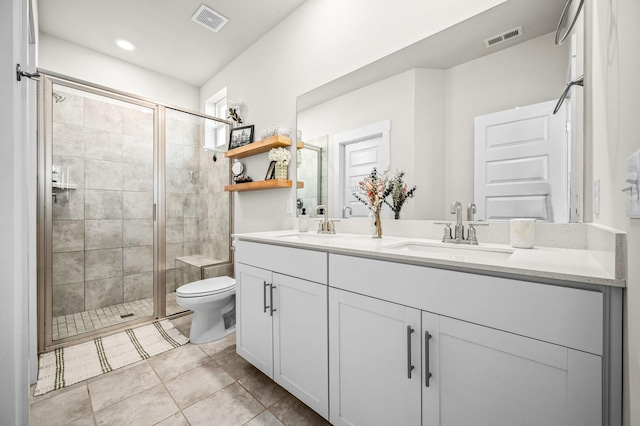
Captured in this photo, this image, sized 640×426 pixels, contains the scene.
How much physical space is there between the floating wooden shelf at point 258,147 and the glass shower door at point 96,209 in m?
0.80

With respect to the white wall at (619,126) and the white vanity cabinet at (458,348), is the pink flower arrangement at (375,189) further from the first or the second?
the white wall at (619,126)

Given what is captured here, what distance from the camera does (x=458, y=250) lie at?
3.97 feet

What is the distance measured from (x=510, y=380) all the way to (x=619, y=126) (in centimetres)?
73

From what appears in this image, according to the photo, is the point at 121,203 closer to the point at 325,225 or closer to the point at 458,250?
the point at 325,225

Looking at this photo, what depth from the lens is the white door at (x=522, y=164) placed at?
1.12 metres

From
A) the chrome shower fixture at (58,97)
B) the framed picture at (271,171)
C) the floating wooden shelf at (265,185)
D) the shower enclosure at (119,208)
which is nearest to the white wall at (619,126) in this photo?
the floating wooden shelf at (265,185)

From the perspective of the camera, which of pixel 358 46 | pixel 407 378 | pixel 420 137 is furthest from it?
pixel 358 46

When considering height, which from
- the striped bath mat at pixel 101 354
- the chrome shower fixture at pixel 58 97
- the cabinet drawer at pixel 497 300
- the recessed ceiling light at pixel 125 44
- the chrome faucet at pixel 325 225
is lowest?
the striped bath mat at pixel 101 354

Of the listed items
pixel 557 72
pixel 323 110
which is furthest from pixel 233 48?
pixel 557 72

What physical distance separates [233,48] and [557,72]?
2.78m

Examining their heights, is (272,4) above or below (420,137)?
above

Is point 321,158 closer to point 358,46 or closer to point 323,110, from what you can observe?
point 323,110

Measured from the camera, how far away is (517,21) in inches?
47.8

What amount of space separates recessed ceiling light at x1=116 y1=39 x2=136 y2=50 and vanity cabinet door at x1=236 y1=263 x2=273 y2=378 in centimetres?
269
